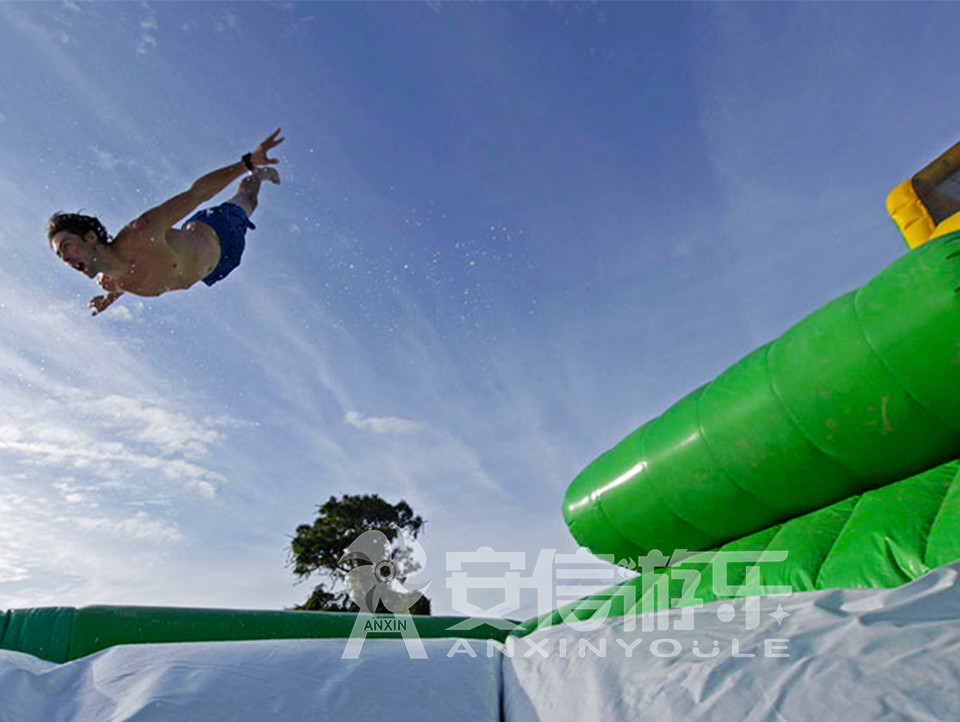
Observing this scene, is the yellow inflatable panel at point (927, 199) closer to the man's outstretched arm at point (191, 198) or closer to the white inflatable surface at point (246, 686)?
the white inflatable surface at point (246, 686)

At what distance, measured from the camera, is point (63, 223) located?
7.21 ft

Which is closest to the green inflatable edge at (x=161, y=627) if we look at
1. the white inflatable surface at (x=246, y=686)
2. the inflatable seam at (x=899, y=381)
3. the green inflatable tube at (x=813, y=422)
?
the white inflatable surface at (x=246, y=686)

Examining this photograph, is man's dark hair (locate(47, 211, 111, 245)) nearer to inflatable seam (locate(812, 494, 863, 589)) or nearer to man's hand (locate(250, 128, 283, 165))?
man's hand (locate(250, 128, 283, 165))

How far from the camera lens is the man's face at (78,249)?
2170 mm

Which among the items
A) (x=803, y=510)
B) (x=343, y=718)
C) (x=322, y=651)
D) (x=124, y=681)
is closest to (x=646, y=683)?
(x=343, y=718)

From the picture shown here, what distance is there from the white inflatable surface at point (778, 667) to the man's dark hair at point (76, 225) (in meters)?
1.97

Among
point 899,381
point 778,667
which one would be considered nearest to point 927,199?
point 899,381

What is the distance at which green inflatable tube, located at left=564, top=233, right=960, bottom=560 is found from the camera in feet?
5.34

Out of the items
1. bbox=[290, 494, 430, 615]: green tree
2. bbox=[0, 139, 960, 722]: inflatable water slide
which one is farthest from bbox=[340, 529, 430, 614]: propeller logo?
bbox=[0, 139, 960, 722]: inflatable water slide

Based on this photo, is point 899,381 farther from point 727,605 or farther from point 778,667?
point 778,667

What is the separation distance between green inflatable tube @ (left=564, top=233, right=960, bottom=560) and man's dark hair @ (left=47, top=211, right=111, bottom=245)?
2091mm

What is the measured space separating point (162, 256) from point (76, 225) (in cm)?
27

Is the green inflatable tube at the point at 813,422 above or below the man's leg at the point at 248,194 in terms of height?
below

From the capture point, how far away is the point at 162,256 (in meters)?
2.34
